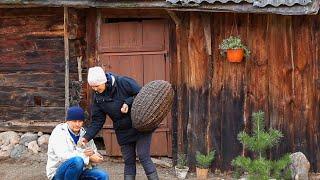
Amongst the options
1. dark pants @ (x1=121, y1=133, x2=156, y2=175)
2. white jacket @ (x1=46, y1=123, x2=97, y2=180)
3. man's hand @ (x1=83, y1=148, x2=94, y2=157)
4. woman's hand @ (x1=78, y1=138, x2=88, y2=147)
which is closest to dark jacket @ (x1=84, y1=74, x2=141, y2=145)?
dark pants @ (x1=121, y1=133, x2=156, y2=175)

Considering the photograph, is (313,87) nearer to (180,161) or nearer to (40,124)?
(180,161)

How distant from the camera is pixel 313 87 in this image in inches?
321

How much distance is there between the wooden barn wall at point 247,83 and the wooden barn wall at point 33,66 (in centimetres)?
213

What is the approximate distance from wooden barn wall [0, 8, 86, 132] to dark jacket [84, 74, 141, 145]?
3180 mm

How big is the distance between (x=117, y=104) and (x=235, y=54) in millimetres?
2276

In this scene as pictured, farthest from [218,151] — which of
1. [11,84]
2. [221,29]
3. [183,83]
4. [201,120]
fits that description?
[11,84]

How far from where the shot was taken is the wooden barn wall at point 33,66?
32.7 ft

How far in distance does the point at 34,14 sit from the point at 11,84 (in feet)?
4.25

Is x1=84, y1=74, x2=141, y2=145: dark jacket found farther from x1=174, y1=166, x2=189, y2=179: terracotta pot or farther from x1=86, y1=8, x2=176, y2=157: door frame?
x1=86, y1=8, x2=176, y2=157: door frame

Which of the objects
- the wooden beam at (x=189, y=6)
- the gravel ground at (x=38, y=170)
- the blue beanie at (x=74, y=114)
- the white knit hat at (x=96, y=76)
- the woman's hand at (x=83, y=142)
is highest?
the wooden beam at (x=189, y=6)

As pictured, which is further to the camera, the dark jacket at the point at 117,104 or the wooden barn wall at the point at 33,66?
the wooden barn wall at the point at 33,66

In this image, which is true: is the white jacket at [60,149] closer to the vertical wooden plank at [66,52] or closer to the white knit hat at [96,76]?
the white knit hat at [96,76]

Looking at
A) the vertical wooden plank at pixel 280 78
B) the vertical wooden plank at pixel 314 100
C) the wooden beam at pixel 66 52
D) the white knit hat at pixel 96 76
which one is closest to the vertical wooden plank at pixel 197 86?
the vertical wooden plank at pixel 280 78

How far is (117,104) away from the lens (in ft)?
22.0
